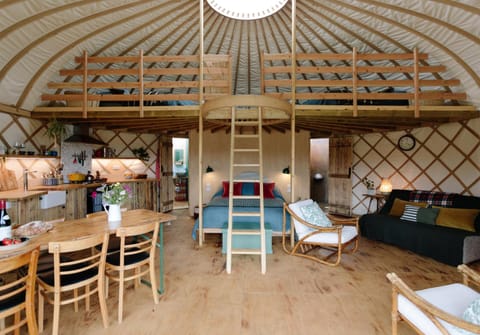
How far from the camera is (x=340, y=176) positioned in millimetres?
5926

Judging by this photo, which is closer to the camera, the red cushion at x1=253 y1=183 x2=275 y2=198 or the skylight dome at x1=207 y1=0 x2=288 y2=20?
Answer: the skylight dome at x1=207 y1=0 x2=288 y2=20

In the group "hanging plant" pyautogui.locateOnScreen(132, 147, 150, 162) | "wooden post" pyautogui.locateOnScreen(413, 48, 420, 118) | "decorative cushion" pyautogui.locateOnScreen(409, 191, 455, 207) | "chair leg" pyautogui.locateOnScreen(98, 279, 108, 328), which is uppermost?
"wooden post" pyautogui.locateOnScreen(413, 48, 420, 118)

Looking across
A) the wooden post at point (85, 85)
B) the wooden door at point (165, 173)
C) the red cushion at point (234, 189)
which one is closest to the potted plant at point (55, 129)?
the wooden post at point (85, 85)

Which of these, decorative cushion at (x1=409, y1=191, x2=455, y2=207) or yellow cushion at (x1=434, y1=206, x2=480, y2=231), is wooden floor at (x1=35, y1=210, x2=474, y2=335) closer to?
yellow cushion at (x1=434, y1=206, x2=480, y2=231)

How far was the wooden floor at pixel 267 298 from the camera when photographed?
179cm

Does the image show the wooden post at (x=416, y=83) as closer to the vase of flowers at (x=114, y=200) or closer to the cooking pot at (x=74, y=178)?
the vase of flowers at (x=114, y=200)

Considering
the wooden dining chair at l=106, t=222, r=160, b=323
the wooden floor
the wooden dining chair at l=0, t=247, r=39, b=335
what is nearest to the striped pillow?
the wooden floor

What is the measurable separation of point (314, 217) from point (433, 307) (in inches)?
77.9

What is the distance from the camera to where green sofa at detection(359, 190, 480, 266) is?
2.81 meters

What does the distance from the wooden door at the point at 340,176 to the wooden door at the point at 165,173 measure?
4.45 metres

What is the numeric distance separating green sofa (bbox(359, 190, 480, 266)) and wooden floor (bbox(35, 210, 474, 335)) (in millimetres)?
162

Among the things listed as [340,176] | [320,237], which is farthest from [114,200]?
[340,176]

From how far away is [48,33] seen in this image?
2982 millimetres

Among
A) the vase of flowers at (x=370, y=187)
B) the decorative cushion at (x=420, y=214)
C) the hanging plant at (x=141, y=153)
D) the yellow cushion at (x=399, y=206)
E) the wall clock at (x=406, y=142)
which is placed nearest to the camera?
the decorative cushion at (x=420, y=214)
